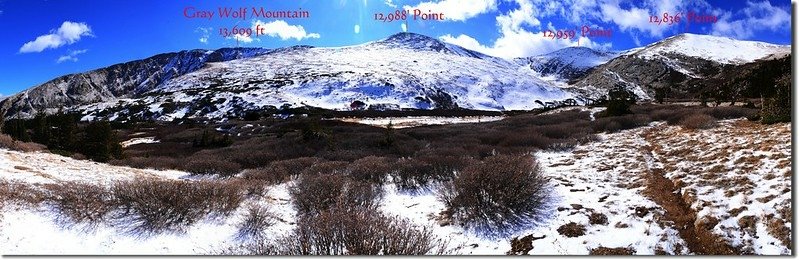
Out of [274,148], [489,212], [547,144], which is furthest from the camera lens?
[274,148]

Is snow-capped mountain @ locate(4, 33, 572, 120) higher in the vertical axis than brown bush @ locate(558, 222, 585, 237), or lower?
higher

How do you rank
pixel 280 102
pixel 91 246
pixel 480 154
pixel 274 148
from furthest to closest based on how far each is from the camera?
pixel 280 102 → pixel 274 148 → pixel 480 154 → pixel 91 246

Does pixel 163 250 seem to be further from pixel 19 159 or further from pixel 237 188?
pixel 19 159

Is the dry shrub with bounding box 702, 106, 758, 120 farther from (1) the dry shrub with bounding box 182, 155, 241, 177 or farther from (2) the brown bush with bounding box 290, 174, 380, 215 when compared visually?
(1) the dry shrub with bounding box 182, 155, 241, 177

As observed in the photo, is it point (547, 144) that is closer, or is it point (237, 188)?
point (237, 188)

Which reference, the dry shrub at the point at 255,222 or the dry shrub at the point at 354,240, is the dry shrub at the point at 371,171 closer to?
the dry shrub at the point at 255,222

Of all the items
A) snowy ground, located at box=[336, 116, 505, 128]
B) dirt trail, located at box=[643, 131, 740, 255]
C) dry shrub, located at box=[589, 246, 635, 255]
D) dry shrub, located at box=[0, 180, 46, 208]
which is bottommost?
dry shrub, located at box=[589, 246, 635, 255]

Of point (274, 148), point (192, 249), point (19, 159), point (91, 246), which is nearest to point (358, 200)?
point (192, 249)

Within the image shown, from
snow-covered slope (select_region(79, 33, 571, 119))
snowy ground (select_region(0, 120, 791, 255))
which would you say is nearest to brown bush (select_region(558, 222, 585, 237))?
snowy ground (select_region(0, 120, 791, 255))

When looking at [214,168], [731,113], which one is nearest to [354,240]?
[214,168]
